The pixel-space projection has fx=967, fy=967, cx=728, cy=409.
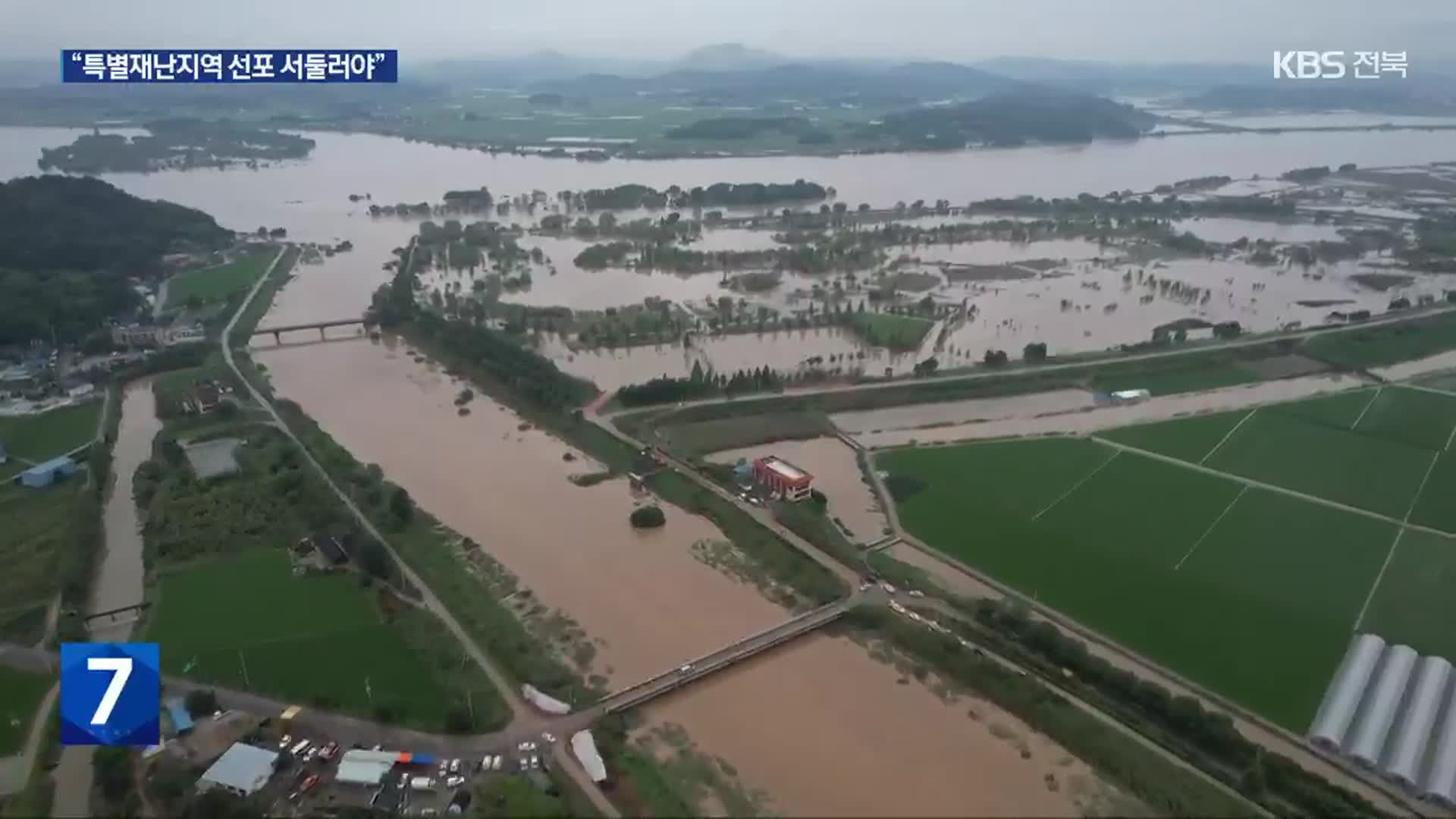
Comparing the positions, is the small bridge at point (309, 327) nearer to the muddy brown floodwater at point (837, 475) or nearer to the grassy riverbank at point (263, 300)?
the grassy riverbank at point (263, 300)

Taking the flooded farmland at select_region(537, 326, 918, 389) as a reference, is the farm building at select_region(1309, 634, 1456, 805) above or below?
below

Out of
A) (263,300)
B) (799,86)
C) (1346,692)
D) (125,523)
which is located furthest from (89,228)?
(799,86)

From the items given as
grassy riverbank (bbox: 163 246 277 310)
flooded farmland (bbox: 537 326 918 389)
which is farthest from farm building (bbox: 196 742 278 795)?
grassy riverbank (bbox: 163 246 277 310)

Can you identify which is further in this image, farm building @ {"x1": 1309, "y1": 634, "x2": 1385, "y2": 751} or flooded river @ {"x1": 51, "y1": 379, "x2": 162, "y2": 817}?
farm building @ {"x1": 1309, "y1": 634, "x2": 1385, "y2": 751}

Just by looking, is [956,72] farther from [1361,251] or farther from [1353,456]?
[1353,456]

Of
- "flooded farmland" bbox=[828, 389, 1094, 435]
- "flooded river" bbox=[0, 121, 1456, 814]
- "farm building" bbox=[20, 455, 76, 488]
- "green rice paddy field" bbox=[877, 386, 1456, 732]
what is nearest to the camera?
"flooded river" bbox=[0, 121, 1456, 814]

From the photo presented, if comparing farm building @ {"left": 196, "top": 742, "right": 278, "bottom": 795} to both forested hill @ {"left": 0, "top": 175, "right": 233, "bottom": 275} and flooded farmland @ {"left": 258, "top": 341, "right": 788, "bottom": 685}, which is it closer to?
flooded farmland @ {"left": 258, "top": 341, "right": 788, "bottom": 685}

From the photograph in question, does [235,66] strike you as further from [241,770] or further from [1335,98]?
[1335,98]
